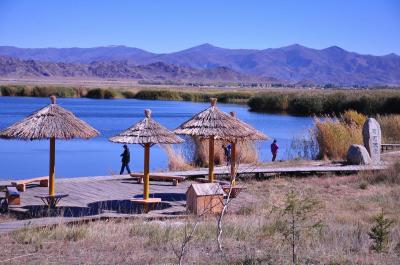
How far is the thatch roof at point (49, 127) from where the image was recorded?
45.5 ft

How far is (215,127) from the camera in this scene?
15.1 m

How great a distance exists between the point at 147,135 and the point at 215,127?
6.31 feet

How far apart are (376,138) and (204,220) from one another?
40.3ft

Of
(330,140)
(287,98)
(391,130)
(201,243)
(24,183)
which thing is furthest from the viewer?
(287,98)

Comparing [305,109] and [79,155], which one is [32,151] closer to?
[79,155]

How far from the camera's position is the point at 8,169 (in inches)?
958

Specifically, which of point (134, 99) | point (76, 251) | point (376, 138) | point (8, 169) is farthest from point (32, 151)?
point (134, 99)

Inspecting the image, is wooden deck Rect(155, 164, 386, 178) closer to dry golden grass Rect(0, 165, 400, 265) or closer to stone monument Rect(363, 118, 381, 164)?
stone monument Rect(363, 118, 381, 164)

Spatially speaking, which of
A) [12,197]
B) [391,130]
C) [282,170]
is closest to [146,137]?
[12,197]

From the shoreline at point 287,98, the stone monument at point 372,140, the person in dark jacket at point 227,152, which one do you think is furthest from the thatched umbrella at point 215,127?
the shoreline at point 287,98

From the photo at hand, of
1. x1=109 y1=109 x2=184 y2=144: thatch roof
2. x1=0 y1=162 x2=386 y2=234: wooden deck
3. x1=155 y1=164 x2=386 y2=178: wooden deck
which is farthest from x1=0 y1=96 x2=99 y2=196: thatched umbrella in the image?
x1=155 y1=164 x2=386 y2=178: wooden deck

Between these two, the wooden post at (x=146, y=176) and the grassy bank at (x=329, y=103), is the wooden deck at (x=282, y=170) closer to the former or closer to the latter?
the wooden post at (x=146, y=176)

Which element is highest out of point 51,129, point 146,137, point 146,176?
point 51,129

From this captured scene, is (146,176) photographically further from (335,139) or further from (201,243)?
(335,139)
